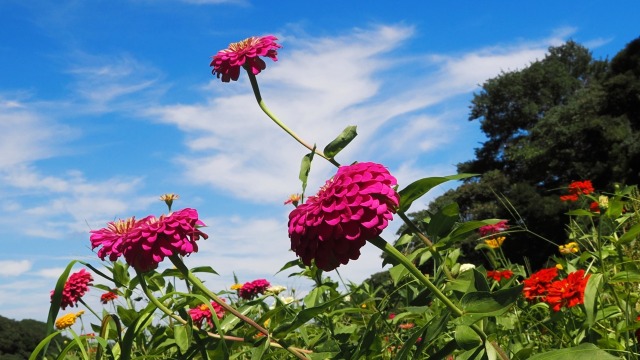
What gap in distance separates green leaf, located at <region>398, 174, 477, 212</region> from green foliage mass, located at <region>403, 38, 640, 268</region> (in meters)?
13.4

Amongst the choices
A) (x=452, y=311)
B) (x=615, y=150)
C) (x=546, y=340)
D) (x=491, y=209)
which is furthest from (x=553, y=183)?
(x=452, y=311)

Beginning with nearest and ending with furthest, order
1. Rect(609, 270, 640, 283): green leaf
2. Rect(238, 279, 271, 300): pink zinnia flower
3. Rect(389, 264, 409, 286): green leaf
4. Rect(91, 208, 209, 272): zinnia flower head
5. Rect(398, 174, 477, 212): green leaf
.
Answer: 1. Rect(398, 174, 477, 212): green leaf
2. Rect(389, 264, 409, 286): green leaf
3. Rect(91, 208, 209, 272): zinnia flower head
4. Rect(609, 270, 640, 283): green leaf
5. Rect(238, 279, 271, 300): pink zinnia flower

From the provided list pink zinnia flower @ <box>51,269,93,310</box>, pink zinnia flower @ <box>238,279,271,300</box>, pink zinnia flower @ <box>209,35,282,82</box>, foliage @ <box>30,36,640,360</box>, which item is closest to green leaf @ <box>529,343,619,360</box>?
foliage @ <box>30,36,640,360</box>

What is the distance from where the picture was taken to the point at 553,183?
75.4ft

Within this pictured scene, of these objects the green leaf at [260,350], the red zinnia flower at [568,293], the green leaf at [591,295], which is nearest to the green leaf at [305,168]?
the green leaf at [260,350]

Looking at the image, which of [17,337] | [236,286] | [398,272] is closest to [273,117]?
[398,272]

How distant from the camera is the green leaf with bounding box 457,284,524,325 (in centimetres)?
132

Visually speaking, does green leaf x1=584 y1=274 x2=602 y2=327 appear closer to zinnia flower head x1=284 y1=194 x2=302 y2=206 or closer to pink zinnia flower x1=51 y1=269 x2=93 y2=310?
zinnia flower head x1=284 y1=194 x2=302 y2=206

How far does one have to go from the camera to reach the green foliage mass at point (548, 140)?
62.0 feet

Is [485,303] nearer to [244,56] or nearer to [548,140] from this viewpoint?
[244,56]

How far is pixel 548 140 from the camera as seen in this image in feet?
74.9

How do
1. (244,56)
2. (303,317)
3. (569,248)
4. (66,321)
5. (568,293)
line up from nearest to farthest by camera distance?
(303,317), (568,293), (244,56), (569,248), (66,321)

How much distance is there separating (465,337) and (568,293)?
1.02 m

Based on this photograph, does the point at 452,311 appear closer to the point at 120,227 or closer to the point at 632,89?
the point at 120,227
